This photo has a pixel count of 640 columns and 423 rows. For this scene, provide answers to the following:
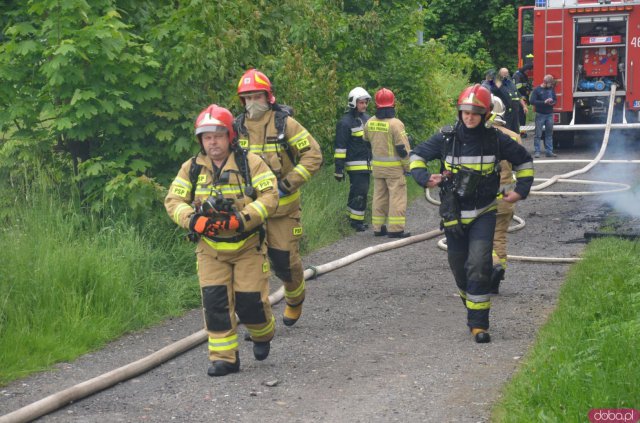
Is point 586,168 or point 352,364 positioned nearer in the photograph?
point 352,364

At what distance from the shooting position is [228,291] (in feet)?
21.2

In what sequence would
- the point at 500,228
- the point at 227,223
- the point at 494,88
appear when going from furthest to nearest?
the point at 494,88 → the point at 500,228 → the point at 227,223

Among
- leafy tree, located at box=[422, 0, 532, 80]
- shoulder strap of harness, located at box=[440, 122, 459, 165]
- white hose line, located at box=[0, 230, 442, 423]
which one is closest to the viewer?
white hose line, located at box=[0, 230, 442, 423]

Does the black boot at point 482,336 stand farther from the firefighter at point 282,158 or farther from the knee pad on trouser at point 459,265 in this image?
the firefighter at point 282,158

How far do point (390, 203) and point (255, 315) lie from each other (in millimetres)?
6190

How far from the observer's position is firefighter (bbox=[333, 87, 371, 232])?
12773mm

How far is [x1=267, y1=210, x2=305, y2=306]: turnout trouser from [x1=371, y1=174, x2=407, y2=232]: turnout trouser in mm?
5007

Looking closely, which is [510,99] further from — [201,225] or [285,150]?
[201,225]

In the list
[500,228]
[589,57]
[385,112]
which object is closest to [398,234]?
[385,112]

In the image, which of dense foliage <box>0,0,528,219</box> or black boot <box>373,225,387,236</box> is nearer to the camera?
dense foliage <box>0,0,528,219</box>

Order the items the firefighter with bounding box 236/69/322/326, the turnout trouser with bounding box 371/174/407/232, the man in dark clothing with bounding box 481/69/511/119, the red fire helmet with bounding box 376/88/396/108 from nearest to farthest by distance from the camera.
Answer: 1. the firefighter with bounding box 236/69/322/326
2. the red fire helmet with bounding box 376/88/396/108
3. the turnout trouser with bounding box 371/174/407/232
4. the man in dark clothing with bounding box 481/69/511/119

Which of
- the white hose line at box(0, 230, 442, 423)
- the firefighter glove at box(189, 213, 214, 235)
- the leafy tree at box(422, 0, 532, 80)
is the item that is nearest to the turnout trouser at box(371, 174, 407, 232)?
the white hose line at box(0, 230, 442, 423)

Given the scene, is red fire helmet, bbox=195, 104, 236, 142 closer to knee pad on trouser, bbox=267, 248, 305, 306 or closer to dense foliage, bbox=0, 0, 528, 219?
knee pad on trouser, bbox=267, 248, 305, 306

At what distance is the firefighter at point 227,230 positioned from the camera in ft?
20.9
